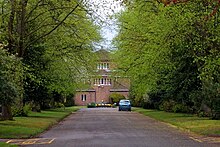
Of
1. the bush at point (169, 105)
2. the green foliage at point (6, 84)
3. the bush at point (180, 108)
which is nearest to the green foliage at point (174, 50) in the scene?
the bush at point (180, 108)

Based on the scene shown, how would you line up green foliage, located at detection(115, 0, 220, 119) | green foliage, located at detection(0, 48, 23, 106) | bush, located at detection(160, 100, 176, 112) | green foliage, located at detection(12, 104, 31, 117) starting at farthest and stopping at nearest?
bush, located at detection(160, 100, 176, 112), green foliage, located at detection(12, 104, 31, 117), green foliage, located at detection(115, 0, 220, 119), green foliage, located at detection(0, 48, 23, 106)

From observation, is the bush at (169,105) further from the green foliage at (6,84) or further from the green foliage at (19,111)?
the green foliage at (6,84)

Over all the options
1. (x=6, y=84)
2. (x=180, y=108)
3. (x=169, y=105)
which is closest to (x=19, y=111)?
(x=6, y=84)

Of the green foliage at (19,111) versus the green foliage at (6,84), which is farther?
the green foliage at (19,111)

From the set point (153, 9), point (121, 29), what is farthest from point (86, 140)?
point (121, 29)

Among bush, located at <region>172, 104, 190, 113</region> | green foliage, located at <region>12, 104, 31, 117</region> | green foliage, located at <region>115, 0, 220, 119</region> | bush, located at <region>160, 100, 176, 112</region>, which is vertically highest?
green foliage, located at <region>115, 0, 220, 119</region>

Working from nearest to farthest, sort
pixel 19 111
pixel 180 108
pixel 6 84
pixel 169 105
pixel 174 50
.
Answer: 1. pixel 6 84
2. pixel 174 50
3. pixel 19 111
4. pixel 180 108
5. pixel 169 105

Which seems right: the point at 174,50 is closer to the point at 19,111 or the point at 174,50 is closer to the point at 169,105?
the point at 19,111

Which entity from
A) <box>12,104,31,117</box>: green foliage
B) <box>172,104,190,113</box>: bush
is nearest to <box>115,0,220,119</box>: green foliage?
<box>172,104,190,113</box>: bush

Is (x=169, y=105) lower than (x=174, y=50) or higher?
lower

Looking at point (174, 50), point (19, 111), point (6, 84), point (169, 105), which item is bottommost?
point (19, 111)

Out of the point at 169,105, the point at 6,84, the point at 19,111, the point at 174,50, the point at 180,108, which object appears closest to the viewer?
the point at 6,84

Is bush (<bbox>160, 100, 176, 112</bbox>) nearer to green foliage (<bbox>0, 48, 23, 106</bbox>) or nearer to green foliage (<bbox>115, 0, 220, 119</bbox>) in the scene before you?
green foliage (<bbox>115, 0, 220, 119</bbox>)

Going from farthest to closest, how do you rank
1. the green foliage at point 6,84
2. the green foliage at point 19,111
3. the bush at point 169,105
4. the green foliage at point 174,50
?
1. the bush at point 169,105
2. the green foliage at point 19,111
3. the green foliage at point 174,50
4. the green foliage at point 6,84
